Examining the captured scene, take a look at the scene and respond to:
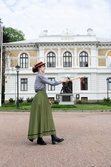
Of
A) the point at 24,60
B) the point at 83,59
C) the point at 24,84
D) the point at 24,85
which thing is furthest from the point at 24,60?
the point at 83,59

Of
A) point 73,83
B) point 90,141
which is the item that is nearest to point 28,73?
point 73,83

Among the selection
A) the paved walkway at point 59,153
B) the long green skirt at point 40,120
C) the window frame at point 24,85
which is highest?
the window frame at point 24,85

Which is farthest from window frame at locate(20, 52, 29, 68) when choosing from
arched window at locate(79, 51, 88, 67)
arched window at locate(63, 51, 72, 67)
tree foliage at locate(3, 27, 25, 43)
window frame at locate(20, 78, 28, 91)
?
tree foliage at locate(3, 27, 25, 43)

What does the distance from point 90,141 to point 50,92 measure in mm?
34011

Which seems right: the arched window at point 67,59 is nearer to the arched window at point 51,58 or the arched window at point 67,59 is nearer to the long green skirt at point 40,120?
the arched window at point 51,58

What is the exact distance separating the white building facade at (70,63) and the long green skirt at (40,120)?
113 feet

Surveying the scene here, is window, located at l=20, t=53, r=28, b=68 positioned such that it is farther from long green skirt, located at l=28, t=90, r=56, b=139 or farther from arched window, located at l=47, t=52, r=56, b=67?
long green skirt, located at l=28, t=90, r=56, b=139

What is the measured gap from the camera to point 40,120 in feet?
20.5

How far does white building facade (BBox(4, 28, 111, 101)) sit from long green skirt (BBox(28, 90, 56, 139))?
34.5 meters

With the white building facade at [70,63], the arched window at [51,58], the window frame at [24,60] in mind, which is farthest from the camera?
the window frame at [24,60]

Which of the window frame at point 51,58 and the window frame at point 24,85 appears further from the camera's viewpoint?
the window frame at point 24,85

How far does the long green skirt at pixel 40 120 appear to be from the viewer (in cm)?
620

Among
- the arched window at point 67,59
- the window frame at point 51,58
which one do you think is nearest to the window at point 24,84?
the window frame at point 51,58

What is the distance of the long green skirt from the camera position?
244 inches
